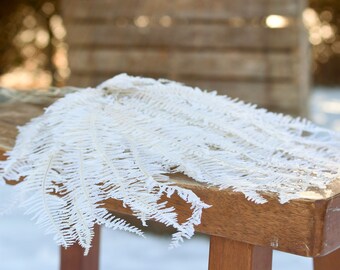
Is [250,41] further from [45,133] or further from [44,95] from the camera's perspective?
[45,133]

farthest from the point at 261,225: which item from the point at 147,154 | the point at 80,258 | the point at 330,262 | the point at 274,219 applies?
the point at 80,258

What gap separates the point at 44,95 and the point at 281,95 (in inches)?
58.9

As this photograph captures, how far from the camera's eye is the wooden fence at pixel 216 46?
2543mm

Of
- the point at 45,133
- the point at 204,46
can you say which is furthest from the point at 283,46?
the point at 45,133

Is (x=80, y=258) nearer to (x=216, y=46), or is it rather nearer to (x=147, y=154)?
(x=147, y=154)

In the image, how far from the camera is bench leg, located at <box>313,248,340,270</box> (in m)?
1.00

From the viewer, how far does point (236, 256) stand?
75 cm

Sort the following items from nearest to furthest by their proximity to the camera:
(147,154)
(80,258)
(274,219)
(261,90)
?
(274,219)
(147,154)
(80,258)
(261,90)

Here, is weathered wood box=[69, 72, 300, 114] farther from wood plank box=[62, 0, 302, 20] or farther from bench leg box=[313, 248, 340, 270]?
bench leg box=[313, 248, 340, 270]

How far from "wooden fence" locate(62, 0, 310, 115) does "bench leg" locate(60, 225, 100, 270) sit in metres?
1.36

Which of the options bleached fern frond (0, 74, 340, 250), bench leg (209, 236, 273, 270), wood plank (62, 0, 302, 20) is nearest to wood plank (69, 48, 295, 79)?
wood plank (62, 0, 302, 20)

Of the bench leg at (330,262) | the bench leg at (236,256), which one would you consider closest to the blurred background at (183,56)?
the bench leg at (330,262)

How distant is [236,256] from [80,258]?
61cm

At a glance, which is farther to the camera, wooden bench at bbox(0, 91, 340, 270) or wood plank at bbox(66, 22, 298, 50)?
wood plank at bbox(66, 22, 298, 50)
